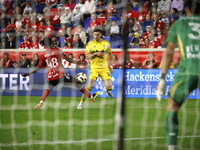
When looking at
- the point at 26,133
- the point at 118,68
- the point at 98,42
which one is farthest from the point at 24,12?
the point at 26,133

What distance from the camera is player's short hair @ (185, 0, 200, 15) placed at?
4.37 metres

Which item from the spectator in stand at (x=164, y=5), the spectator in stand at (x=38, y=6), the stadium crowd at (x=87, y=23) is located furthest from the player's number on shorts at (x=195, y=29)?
the spectator in stand at (x=38, y=6)

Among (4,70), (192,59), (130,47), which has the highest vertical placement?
(192,59)

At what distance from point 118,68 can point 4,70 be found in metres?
4.01

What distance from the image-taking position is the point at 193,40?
4348 millimetres

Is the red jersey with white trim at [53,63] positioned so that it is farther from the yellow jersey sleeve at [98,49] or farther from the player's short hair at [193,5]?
the player's short hair at [193,5]

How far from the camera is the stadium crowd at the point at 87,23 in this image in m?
13.0

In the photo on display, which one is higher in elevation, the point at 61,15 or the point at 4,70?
the point at 61,15

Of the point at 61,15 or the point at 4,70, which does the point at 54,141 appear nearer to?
the point at 4,70

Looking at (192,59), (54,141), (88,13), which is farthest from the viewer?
(88,13)

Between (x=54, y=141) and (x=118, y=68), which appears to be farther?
(x=118, y=68)

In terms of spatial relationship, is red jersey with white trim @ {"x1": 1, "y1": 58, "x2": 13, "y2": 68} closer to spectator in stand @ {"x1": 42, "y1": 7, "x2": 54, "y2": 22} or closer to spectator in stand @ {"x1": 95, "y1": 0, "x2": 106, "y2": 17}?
spectator in stand @ {"x1": 42, "y1": 7, "x2": 54, "y2": 22}

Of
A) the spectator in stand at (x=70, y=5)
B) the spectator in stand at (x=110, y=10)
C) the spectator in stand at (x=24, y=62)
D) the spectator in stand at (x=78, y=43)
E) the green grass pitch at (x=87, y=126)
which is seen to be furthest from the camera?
the spectator in stand at (x=70, y=5)

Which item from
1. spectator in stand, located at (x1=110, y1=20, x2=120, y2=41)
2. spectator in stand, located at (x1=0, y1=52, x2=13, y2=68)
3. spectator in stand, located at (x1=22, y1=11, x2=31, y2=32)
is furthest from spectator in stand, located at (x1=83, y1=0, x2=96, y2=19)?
spectator in stand, located at (x1=0, y1=52, x2=13, y2=68)
